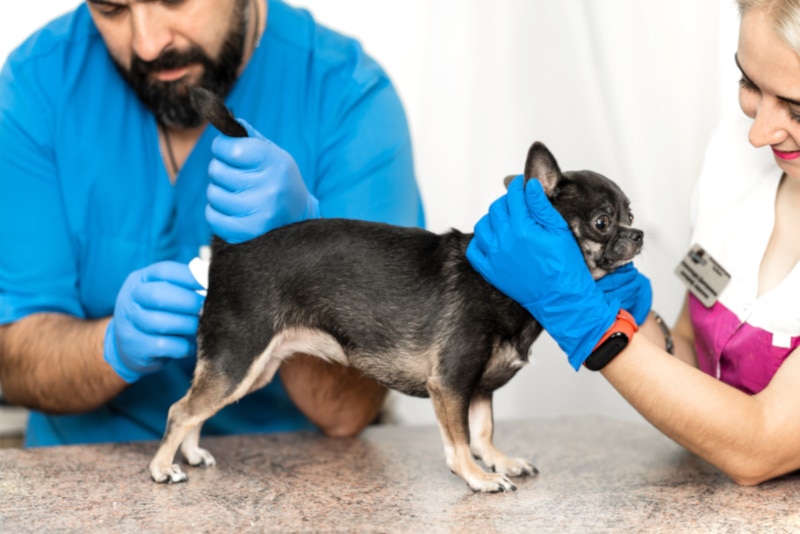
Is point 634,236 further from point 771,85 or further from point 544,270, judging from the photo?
point 771,85

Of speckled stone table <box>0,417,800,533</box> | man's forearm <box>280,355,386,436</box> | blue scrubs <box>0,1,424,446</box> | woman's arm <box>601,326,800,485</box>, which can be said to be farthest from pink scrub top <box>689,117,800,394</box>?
man's forearm <box>280,355,386,436</box>

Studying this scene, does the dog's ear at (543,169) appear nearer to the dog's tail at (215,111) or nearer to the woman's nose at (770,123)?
the woman's nose at (770,123)

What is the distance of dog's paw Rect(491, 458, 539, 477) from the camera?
5.34 feet

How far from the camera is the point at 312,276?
1.51 metres

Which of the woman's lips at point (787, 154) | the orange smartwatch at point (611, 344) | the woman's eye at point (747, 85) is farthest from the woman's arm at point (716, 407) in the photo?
the woman's eye at point (747, 85)

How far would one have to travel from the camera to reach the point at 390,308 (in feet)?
4.92

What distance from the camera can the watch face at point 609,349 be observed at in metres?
1.47

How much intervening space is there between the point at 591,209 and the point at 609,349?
0.78 ft

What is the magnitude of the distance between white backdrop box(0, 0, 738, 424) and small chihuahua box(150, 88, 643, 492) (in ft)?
3.96

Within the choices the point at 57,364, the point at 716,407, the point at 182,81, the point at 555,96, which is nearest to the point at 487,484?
the point at 716,407

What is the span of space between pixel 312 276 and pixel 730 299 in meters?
0.84

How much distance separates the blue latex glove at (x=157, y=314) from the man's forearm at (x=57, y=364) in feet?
0.50

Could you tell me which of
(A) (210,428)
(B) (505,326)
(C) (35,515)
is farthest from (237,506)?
(A) (210,428)

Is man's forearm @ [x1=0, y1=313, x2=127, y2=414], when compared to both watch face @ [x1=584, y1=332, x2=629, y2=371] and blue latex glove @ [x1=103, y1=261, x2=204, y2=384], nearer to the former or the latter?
blue latex glove @ [x1=103, y1=261, x2=204, y2=384]
